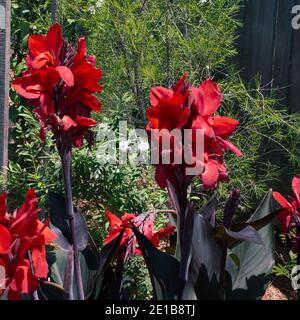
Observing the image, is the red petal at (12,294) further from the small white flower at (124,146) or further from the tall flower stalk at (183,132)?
the small white flower at (124,146)

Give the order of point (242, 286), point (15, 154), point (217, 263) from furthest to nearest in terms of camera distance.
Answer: point (15, 154)
point (242, 286)
point (217, 263)

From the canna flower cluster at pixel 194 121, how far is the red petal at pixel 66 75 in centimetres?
18

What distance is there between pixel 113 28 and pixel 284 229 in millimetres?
2015

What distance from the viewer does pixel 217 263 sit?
1.54 metres

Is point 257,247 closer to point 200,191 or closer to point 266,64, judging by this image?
point 200,191

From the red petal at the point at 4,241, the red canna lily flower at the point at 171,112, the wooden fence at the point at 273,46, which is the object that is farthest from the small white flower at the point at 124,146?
the wooden fence at the point at 273,46

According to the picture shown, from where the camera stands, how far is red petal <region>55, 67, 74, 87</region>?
4.51ft

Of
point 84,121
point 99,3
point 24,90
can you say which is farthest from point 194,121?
point 99,3

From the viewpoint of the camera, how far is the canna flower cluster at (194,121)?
130cm

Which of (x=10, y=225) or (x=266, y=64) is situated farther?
(x=266, y=64)

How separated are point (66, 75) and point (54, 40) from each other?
0.14 metres

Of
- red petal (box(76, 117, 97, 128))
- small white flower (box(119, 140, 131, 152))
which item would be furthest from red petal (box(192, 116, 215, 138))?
small white flower (box(119, 140, 131, 152))

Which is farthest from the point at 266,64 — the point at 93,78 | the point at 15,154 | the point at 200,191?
the point at 93,78
